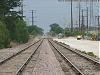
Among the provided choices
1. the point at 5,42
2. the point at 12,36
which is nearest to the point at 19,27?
the point at 12,36

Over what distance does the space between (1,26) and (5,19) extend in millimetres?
11625

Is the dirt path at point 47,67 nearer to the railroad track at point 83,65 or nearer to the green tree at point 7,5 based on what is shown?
the railroad track at point 83,65

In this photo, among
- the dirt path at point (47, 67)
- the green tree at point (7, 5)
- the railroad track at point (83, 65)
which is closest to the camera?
the dirt path at point (47, 67)

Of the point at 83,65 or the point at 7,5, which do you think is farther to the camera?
the point at 7,5

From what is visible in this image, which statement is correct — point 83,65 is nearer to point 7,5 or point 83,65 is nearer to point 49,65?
point 49,65

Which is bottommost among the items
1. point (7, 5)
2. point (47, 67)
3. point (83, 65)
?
point (83, 65)

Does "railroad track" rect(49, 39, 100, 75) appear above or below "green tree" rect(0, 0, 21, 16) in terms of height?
below

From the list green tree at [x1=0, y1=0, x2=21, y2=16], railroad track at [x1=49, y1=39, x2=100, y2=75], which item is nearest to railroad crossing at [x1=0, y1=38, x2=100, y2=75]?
railroad track at [x1=49, y1=39, x2=100, y2=75]

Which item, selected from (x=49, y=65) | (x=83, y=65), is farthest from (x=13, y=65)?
(x=83, y=65)

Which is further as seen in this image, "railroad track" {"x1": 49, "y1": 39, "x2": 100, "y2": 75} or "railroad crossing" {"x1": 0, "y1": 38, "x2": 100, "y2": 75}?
"railroad track" {"x1": 49, "y1": 39, "x2": 100, "y2": 75}

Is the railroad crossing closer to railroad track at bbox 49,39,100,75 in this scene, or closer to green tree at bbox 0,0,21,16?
railroad track at bbox 49,39,100,75

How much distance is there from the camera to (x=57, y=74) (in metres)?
17.2

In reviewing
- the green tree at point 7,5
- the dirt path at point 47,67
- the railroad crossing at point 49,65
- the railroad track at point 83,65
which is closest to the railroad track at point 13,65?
the railroad crossing at point 49,65

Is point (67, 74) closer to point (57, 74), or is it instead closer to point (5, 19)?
point (57, 74)
